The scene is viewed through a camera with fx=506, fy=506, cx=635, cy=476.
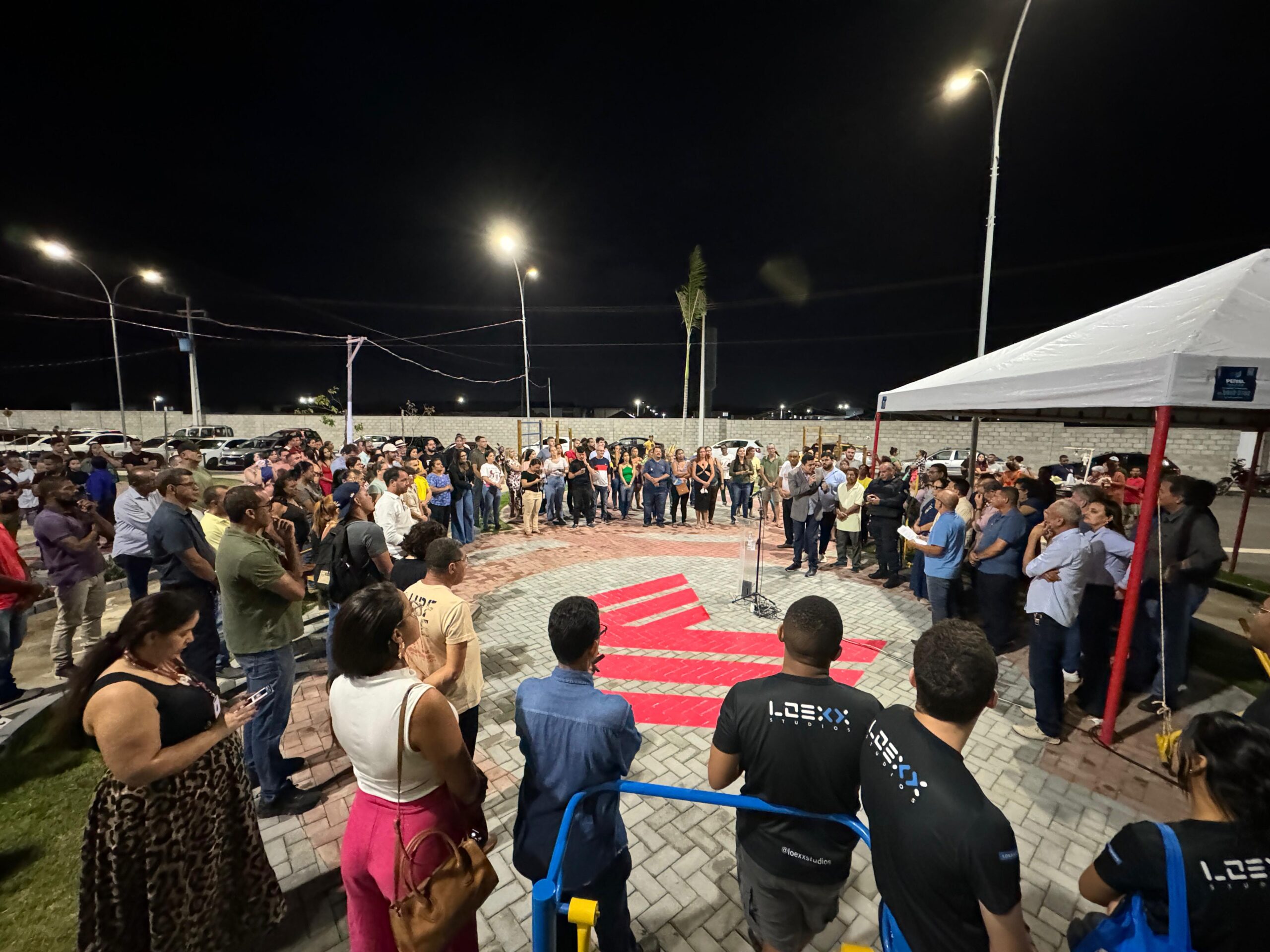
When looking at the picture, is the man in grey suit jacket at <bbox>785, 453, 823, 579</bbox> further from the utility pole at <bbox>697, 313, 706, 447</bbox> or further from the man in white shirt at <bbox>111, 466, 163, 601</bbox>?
the utility pole at <bbox>697, 313, 706, 447</bbox>

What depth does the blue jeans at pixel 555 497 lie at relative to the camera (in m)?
12.5

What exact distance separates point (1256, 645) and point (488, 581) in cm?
793

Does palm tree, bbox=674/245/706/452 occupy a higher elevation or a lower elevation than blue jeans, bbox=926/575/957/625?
higher

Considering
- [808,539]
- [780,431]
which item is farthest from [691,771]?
[780,431]

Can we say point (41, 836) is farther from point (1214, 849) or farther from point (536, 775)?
point (1214, 849)

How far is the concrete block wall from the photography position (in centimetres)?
1989

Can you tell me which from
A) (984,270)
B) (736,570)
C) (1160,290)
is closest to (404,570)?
(736,570)

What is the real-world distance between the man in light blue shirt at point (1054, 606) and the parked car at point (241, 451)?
28.4 metres

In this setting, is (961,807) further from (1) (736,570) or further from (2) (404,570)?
(1) (736,570)

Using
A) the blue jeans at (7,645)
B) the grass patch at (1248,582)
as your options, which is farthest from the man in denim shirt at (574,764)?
the grass patch at (1248,582)

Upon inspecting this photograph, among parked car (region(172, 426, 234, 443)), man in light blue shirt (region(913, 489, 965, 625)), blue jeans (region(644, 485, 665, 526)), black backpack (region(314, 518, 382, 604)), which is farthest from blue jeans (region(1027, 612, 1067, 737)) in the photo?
parked car (region(172, 426, 234, 443))

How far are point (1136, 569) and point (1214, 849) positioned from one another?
3476mm

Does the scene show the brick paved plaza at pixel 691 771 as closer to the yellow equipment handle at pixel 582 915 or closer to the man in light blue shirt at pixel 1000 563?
the man in light blue shirt at pixel 1000 563

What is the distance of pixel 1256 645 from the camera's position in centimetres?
270
